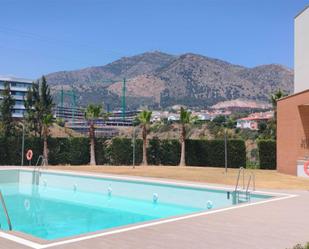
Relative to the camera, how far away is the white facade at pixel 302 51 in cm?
2406

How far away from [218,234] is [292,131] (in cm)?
1541

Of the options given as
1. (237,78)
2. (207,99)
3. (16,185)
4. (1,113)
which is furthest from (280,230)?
(237,78)

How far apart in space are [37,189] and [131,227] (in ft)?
43.6

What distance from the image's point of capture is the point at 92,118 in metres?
30.9

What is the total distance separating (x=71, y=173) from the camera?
20.3 m

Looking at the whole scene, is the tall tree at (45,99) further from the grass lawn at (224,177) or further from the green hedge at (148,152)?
the grass lawn at (224,177)

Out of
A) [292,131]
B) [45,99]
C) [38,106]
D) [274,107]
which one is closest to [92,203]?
[292,131]

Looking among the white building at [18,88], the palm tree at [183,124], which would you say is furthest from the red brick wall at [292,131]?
the white building at [18,88]

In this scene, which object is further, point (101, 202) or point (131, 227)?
point (101, 202)

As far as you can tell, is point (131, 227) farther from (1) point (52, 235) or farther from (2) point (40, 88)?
(2) point (40, 88)

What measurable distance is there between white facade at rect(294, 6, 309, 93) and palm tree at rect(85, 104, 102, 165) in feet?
45.8

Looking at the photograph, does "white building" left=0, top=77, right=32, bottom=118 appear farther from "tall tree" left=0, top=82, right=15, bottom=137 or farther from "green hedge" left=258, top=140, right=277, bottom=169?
"green hedge" left=258, top=140, right=277, bottom=169

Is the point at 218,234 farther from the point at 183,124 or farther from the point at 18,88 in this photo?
the point at 18,88

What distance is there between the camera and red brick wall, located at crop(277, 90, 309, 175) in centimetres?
2062
